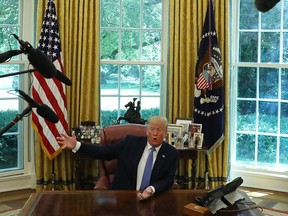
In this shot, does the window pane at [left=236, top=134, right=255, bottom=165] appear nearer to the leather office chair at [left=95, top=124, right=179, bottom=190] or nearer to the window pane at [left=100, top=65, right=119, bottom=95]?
the window pane at [left=100, top=65, right=119, bottom=95]

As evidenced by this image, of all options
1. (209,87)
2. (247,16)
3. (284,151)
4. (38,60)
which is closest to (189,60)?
(209,87)

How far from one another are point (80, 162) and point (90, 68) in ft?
3.36

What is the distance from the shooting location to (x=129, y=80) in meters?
Answer: 5.62

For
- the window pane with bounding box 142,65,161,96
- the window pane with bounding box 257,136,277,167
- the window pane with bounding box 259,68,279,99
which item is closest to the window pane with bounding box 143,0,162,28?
the window pane with bounding box 142,65,161,96

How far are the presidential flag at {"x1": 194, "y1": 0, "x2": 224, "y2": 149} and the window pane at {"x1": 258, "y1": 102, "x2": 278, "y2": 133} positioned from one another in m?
0.58

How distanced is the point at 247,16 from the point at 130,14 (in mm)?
1343

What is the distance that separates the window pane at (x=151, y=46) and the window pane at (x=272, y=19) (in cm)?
120

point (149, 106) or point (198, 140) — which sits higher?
point (149, 106)

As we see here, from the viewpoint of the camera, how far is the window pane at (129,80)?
561 cm

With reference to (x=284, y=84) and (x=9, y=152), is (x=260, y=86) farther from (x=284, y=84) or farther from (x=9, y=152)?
(x=9, y=152)

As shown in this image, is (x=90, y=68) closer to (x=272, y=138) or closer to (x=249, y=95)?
(x=249, y=95)

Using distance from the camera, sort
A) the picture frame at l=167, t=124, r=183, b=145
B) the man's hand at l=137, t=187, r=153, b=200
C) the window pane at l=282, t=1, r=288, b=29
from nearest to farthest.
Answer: the man's hand at l=137, t=187, r=153, b=200 → the picture frame at l=167, t=124, r=183, b=145 → the window pane at l=282, t=1, r=288, b=29

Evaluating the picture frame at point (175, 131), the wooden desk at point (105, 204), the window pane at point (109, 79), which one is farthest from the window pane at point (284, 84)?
the wooden desk at point (105, 204)

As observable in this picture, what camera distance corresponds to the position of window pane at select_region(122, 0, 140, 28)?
5.54 m
